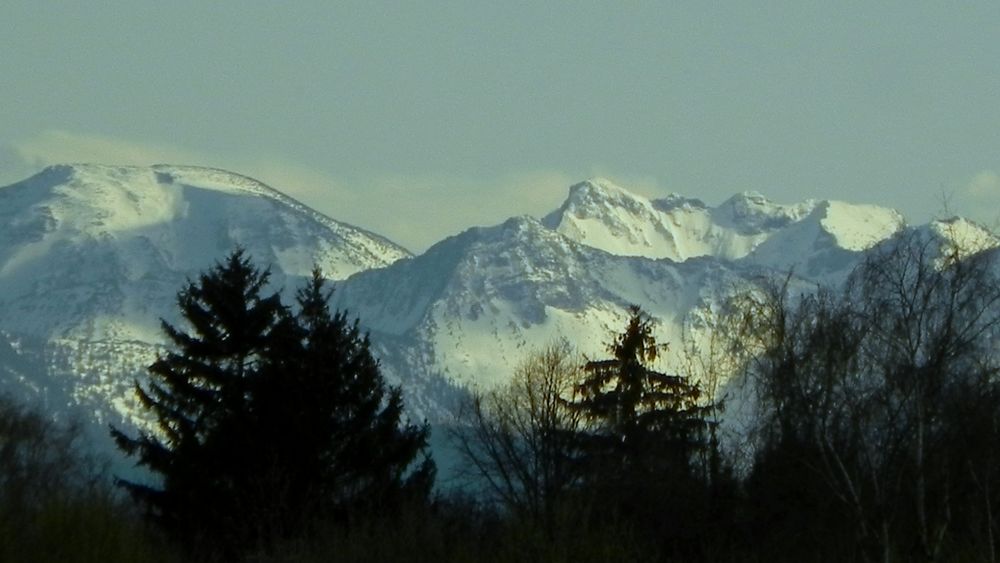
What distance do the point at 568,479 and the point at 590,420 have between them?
8.64 metres

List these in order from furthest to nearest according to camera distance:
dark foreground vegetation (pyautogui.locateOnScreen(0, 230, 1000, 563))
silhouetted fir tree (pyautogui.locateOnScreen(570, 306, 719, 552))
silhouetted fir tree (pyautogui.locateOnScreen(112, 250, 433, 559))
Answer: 1. silhouetted fir tree (pyautogui.locateOnScreen(570, 306, 719, 552))
2. silhouetted fir tree (pyautogui.locateOnScreen(112, 250, 433, 559))
3. dark foreground vegetation (pyautogui.locateOnScreen(0, 230, 1000, 563))

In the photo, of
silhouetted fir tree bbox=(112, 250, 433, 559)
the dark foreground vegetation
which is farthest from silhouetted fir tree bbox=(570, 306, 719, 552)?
silhouetted fir tree bbox=(112, 250, 433, 559)

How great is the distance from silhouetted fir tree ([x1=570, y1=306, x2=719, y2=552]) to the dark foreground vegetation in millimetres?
96

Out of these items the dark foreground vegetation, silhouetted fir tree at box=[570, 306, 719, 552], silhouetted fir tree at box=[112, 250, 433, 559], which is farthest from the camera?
silhouetted fir tree at box=[570, 306, 719, 552]

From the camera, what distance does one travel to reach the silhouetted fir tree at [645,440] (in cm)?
4347

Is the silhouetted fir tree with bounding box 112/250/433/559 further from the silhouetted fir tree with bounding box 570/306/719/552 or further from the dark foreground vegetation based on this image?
the silhouetted fir tree with bounding box 570/306/719/552

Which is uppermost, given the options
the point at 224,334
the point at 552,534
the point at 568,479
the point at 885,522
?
the point at 224,334

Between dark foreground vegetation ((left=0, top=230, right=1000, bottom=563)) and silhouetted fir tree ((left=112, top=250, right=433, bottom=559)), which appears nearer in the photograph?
dark foreground vegetation ((left=0, top=230, right=1000, bottom=563))

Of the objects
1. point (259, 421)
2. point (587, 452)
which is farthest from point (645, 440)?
point (259, 421)

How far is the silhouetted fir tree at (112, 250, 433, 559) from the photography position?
41.7 metres

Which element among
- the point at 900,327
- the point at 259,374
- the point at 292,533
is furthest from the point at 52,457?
the point at 900,327

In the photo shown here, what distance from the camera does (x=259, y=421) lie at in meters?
44.0

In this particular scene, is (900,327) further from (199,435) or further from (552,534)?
(199,435)

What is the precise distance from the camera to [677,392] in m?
55.3
